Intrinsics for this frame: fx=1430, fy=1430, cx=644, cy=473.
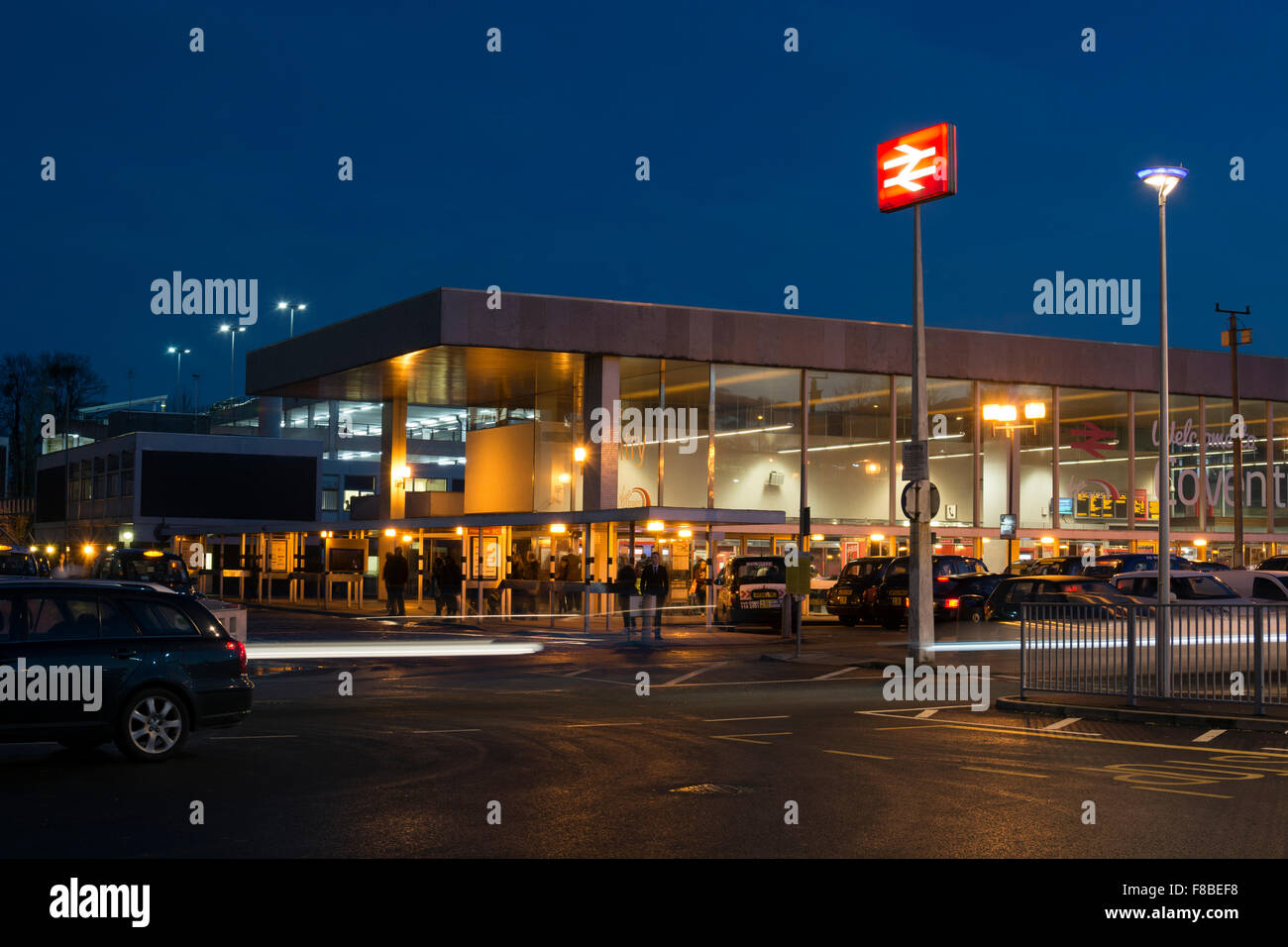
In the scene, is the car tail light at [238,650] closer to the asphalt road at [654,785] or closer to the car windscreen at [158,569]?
the asphalt road at [654,785]

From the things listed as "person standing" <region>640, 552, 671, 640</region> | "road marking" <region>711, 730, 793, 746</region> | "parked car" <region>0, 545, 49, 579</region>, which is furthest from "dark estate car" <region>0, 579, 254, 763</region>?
"parked car" <region>0, 545, 49, 579</region>

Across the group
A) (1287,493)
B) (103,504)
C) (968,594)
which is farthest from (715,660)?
(103,504)

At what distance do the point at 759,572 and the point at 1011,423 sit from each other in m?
19.0

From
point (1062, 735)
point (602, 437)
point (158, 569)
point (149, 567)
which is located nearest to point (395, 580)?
point (158, 569)

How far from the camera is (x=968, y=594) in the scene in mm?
34875

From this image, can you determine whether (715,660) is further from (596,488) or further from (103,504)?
(103,504)

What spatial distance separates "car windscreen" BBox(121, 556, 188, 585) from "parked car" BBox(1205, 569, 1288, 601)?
24.5m

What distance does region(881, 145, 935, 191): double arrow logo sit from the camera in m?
24.0

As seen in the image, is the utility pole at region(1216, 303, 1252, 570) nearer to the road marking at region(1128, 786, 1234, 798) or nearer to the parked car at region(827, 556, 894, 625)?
the parked car at region(827, 556, 894, 625)

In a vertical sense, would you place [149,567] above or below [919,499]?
below

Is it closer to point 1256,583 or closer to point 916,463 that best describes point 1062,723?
point 916,463

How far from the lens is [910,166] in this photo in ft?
79.6

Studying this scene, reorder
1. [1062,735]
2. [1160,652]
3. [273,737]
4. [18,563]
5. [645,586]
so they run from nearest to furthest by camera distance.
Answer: [273,737] → [1062,735] → [1160,652] → [645,586] → [18,563]
